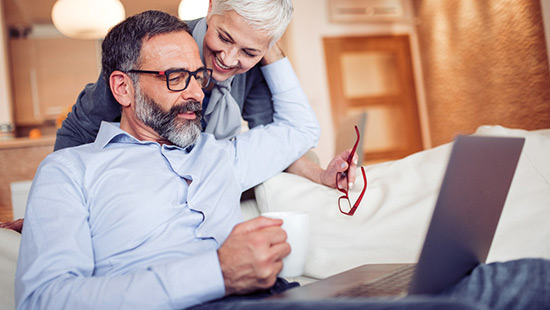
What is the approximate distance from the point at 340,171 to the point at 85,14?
9.16 feet

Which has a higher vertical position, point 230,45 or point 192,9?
point 192,9

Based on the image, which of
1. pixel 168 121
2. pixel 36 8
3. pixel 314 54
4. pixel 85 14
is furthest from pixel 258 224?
pixel 36 8

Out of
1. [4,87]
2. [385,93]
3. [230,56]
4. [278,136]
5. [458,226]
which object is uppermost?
[4,87]

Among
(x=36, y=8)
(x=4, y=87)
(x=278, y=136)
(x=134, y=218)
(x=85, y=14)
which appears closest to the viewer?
(x=134, y=218)

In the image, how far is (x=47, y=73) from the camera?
557 cm

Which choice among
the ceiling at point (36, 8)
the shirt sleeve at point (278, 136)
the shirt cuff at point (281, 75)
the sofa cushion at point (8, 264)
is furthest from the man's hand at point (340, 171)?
the ceiling at point (36, 8)

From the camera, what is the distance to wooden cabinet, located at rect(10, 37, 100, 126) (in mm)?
5461

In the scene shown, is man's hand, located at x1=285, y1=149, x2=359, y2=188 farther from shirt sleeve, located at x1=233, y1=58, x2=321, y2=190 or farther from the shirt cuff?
the shirt cuff

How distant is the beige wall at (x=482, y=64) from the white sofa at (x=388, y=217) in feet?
10.2

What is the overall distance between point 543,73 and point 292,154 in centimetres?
340

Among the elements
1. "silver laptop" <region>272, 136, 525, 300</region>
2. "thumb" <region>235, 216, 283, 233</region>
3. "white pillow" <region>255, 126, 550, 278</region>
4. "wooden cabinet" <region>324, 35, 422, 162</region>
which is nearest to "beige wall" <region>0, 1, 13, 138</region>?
"wooden cabinet" <region>324, 35, 422, 162</region>

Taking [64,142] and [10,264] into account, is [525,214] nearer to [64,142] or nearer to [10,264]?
[10,264]

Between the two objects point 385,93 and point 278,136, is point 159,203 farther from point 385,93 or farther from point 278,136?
point 385,93

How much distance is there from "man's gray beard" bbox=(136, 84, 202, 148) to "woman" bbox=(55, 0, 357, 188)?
0.68 feet
